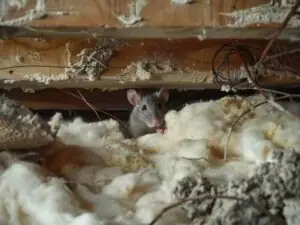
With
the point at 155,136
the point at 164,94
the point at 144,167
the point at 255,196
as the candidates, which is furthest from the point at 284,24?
the point at 164,94

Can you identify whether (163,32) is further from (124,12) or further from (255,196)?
(255,196)

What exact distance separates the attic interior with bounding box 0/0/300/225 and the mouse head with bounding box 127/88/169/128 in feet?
1.00

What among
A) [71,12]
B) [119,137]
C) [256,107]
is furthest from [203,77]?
[71,12]

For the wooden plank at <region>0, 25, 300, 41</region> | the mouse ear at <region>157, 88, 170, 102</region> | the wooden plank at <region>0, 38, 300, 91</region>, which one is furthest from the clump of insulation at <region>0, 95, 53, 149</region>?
the mouse ear at <region>157, 88, 170, 102</region>

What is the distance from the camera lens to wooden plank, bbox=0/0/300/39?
109 cm

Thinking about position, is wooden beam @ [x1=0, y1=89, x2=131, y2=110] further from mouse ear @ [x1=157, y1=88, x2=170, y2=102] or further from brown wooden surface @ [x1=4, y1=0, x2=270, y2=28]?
brown wooden surface @ [x1=4, y1=0, x2=270, y2=28]

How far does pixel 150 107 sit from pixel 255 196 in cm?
112

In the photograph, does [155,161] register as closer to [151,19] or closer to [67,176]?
[67,176]

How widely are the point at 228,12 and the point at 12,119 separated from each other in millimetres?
522

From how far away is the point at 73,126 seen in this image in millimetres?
1662

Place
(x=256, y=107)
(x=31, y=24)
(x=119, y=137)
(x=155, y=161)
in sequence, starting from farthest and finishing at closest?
1. (x=119, y=137)
2. (x=256, y=107)
3. (x=155, y=161)
4. (x=31, y=24)

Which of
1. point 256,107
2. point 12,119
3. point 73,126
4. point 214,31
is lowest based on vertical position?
point 73,126

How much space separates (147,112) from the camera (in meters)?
2.02

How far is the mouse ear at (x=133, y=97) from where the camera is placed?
195 centimetres
